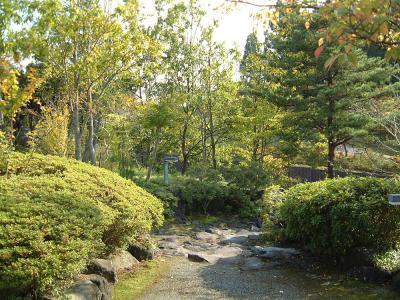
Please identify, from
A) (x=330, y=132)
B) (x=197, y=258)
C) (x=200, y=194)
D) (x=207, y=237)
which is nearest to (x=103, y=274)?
(x=197, y=258)

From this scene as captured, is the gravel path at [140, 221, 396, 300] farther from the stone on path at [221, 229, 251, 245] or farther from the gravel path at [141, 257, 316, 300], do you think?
the stone on path at [221, 229, 251, 245]

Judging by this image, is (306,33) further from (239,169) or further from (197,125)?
(197,125)

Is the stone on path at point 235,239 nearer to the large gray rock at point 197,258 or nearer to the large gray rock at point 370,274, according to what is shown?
the large gray rock at point 197,258

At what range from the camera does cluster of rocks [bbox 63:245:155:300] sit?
405 cm

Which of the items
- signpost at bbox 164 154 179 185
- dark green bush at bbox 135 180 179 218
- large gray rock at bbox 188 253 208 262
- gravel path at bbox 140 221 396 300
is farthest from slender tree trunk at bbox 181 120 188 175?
large gray rock at bbox 188 253 208 262

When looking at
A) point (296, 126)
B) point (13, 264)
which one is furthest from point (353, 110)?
point (13, 264)

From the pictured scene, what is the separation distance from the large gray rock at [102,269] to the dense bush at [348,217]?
8.82ft

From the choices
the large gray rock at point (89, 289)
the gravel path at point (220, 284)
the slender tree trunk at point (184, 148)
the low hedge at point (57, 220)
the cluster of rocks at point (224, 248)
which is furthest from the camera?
the slender tree trunk at point (184, 148)

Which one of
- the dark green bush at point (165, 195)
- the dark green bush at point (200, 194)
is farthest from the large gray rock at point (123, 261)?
the dark green bush at point (200, 194)

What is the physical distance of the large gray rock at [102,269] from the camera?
4.96m

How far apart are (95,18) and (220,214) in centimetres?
616

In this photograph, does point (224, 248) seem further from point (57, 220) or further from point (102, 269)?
point (57, 220)

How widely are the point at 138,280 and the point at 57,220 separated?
1.86 metres

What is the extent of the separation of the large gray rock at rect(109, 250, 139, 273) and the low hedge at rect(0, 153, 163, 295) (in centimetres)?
22
